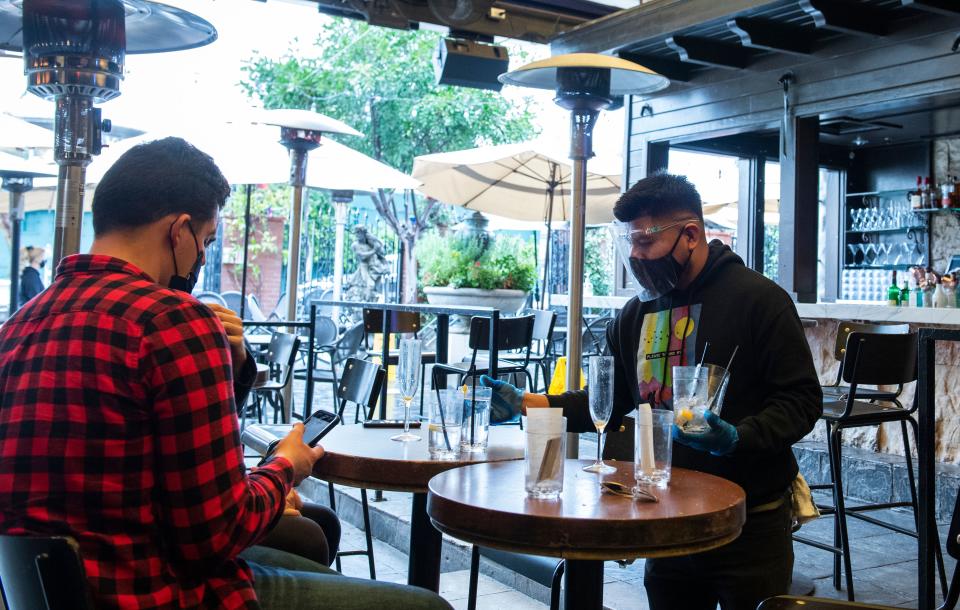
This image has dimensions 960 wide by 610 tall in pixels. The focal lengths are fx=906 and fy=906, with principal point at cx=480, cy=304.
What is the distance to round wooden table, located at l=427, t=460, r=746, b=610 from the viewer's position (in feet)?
5.02

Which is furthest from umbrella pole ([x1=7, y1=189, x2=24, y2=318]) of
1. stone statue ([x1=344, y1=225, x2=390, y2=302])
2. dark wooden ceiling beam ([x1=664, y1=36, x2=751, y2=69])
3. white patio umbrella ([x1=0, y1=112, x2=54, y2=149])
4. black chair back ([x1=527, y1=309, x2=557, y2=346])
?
stone statue ([x1=344, y1=225, x2=390, y2=302])

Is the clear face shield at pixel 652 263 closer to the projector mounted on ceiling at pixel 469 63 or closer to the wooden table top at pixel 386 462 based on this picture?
the wooden table top at pixel 386 462

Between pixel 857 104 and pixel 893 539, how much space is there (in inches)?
105

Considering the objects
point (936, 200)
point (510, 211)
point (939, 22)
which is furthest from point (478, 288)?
point (936, 200)

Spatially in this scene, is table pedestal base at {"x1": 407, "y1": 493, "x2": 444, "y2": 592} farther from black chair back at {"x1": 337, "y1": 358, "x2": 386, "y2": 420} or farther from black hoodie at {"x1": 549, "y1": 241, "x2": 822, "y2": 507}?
black chair back at {"x1": 337, "y1": 358, "x2": 386, "y2": 420}

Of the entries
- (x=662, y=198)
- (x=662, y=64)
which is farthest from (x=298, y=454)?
(x=662, y=64)

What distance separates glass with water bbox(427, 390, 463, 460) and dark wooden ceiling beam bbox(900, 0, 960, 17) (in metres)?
3.74

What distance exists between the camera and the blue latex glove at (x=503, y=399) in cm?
249

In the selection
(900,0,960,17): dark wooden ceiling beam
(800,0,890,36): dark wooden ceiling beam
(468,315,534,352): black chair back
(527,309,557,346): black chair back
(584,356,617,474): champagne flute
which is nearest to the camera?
(584,356,617,474): champagne flute

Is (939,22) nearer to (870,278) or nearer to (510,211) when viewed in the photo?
(870,278)

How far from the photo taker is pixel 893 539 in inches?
168

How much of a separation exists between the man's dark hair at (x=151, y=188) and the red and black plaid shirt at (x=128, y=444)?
17 cm

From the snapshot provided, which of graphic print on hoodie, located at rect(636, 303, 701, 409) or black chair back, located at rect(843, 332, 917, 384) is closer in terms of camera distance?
graphic print on hoodie, located at rect(636, 303, 701, 409)

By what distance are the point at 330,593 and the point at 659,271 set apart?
115cm
